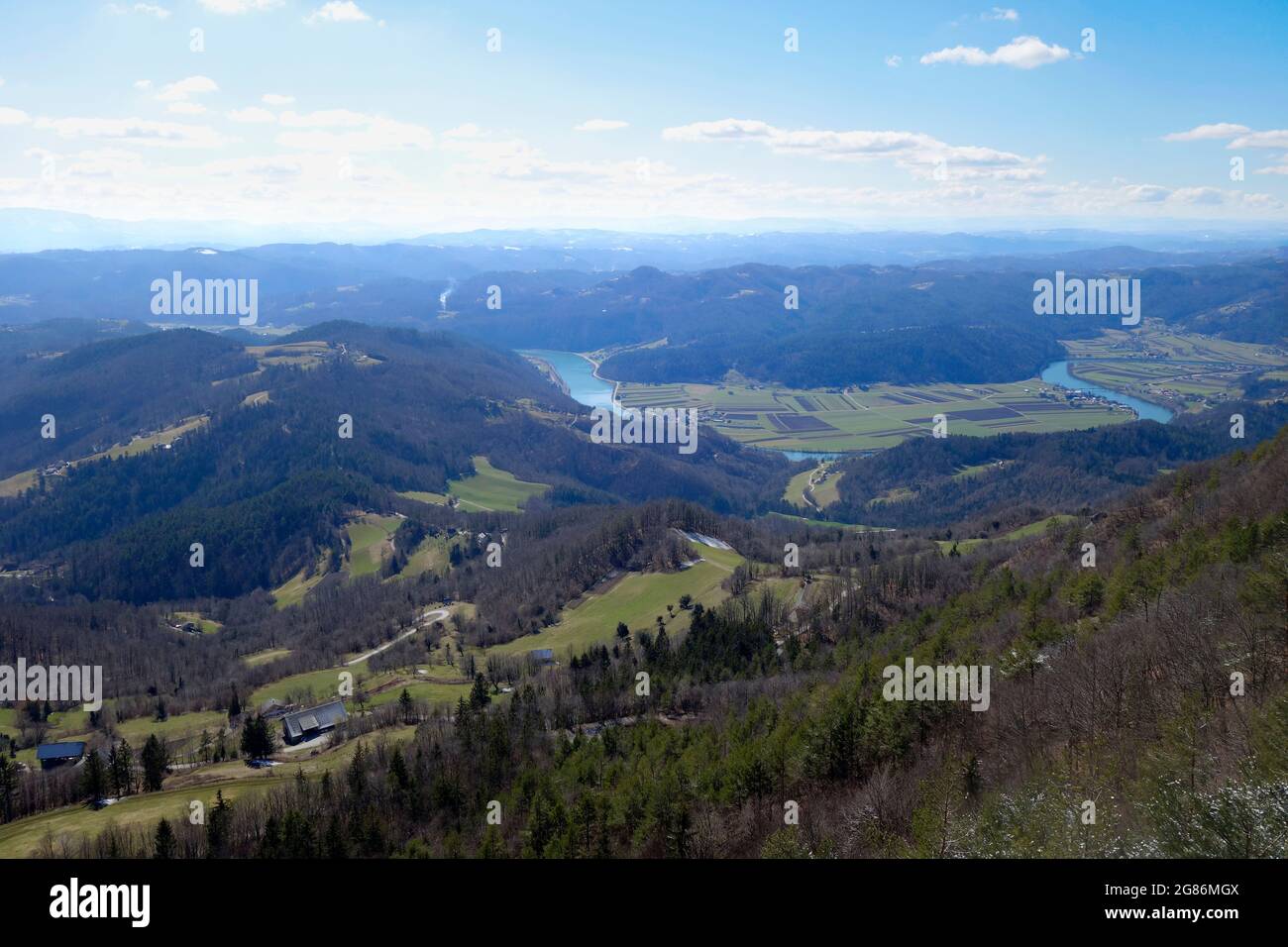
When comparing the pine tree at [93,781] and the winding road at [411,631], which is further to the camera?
the winding road at [411,631]

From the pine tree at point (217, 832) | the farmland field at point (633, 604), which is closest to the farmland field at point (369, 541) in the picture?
the farmland field at point (633, 604)

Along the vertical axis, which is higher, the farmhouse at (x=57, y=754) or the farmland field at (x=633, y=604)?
the farmland field at (x=633, y=604)

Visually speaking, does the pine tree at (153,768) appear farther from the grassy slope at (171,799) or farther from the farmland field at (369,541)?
the farmland field at (369,541)

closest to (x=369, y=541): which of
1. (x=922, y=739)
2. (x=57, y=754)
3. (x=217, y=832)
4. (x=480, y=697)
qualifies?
(x=57, y=754)

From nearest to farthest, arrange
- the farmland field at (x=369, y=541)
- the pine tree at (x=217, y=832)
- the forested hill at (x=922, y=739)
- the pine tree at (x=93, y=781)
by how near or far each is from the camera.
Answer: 1. the forested hill at (x=922, y=739)
2. the pine tree at (x=217, y=832)
3. the pine tree at (x=93, y=781)
4. the farmland field at (x=369, y=541)
